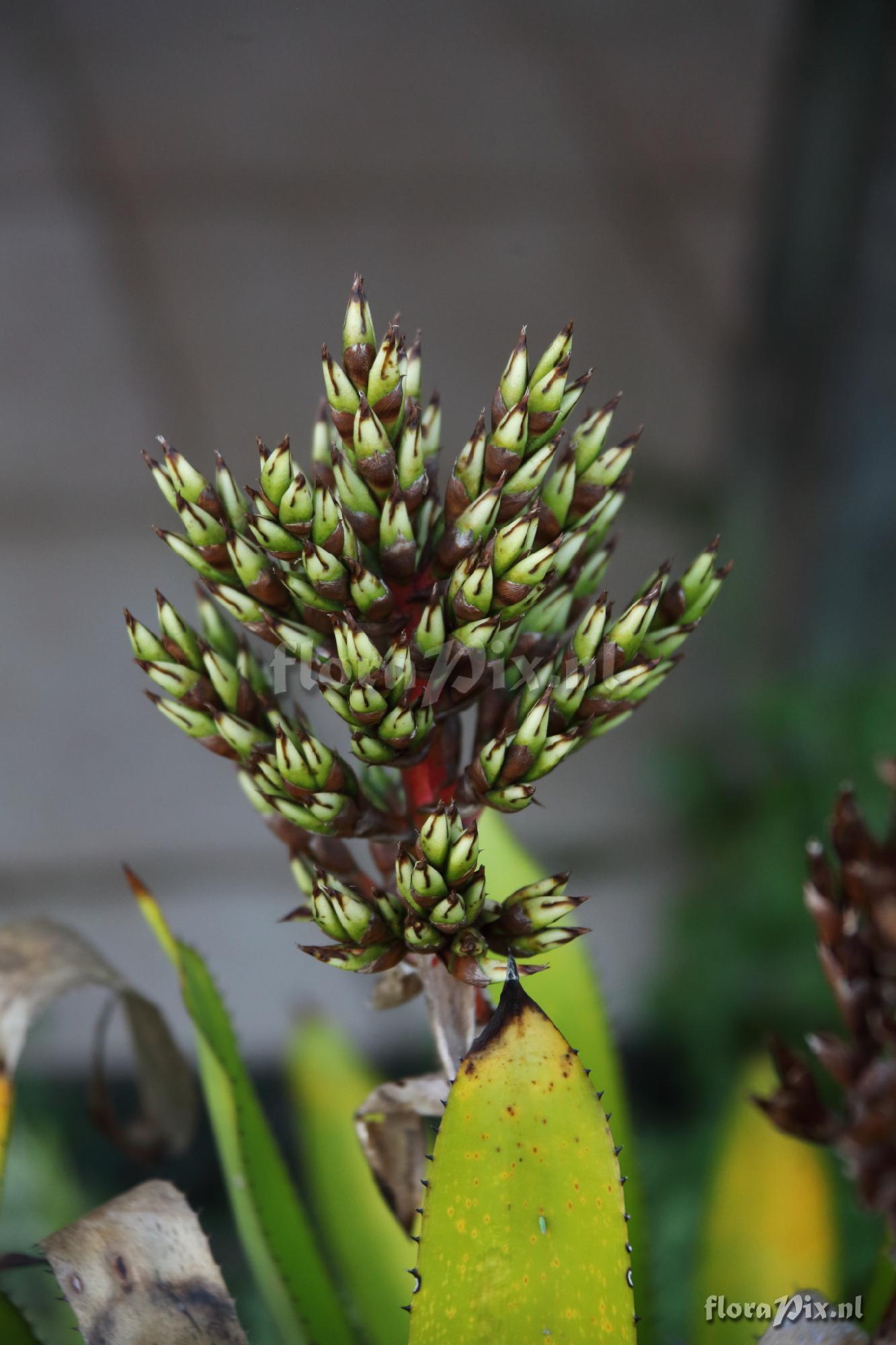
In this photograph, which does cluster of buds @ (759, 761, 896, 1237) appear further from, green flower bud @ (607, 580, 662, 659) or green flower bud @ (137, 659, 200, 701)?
green flower bud @ (137, 659, 200, 701)

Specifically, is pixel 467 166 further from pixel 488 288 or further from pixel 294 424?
pixel 294 424

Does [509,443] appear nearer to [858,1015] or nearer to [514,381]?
[514,381]

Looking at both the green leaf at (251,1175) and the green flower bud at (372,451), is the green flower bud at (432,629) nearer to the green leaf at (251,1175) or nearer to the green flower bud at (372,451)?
the green flower bud at (372,451)

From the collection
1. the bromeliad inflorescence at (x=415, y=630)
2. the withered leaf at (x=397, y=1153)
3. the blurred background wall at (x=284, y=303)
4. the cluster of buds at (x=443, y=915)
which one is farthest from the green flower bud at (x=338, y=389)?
the blurred background wall at (x=284, y=303)

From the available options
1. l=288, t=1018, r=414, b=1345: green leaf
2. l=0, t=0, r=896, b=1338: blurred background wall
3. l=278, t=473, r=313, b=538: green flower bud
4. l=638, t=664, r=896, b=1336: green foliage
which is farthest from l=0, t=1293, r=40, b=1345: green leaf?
l=0, t=0, r=896, b=1338: blurred background wall

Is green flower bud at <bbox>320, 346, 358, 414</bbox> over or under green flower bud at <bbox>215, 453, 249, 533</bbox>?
over

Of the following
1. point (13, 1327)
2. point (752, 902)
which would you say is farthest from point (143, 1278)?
point (752, 902)
